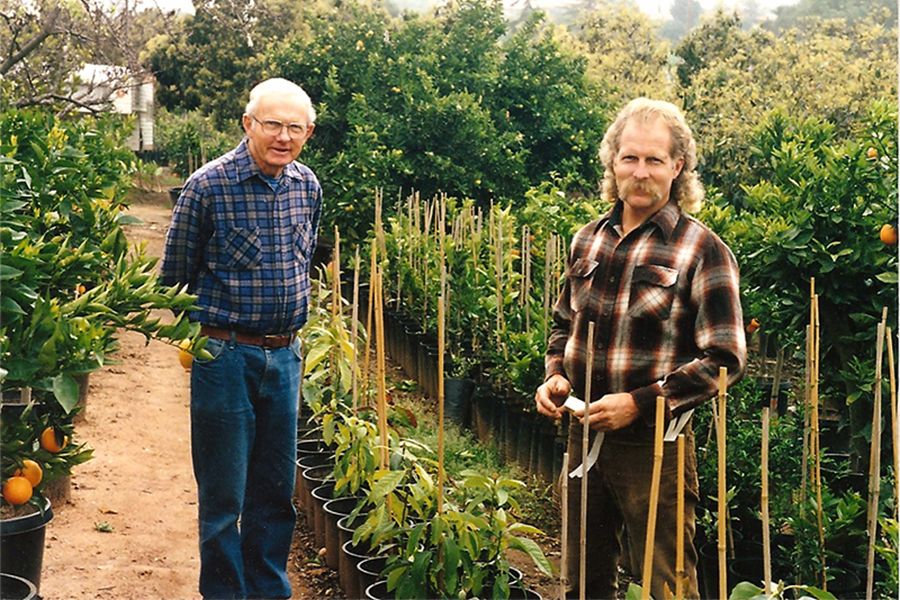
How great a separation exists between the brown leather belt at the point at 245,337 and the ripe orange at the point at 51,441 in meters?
0.58

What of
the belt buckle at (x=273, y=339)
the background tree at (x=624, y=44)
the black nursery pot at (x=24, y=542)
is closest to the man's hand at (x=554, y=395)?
A: the belt buckle at (x=273, y=339)

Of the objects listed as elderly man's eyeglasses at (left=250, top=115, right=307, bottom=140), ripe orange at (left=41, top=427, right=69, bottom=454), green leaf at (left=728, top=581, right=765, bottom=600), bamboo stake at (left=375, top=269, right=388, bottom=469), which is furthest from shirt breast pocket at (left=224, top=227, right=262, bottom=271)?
green leaf at (left=728, top=581, right=765, bottom=600)

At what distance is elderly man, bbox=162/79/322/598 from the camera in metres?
3.77

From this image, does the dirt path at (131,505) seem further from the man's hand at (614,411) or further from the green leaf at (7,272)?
the man's hand at (614,411)

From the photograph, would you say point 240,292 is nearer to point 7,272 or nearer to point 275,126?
point 275,126

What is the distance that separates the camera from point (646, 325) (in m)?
2.94

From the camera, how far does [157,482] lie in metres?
5.89

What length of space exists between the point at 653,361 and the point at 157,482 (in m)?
3.61

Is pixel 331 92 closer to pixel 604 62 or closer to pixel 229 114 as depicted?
pixel 229 114

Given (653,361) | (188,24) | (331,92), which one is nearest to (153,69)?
(188,24)

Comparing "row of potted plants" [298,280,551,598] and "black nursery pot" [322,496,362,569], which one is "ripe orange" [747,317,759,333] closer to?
"row of potted plants" [298,280,551,598]

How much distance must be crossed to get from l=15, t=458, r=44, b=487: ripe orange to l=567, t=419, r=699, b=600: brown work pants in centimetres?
147

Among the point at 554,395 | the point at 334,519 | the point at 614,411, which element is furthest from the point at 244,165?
the point at 614,411

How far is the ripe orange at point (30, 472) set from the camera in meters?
3.30
